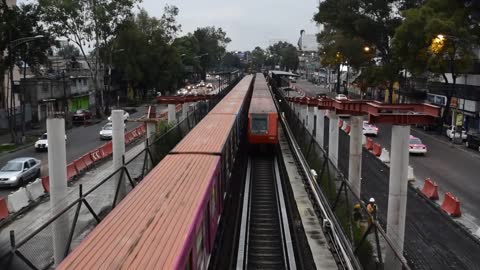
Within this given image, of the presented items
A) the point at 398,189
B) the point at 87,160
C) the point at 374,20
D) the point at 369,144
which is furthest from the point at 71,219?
the point at 374,20

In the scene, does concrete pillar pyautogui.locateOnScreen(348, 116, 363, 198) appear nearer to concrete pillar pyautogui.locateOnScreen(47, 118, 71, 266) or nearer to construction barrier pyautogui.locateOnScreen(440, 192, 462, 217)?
construction barrier pyautogui.locateOnScreen(440, 192, 462, 217)

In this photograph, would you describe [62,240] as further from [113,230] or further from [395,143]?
[395,143]

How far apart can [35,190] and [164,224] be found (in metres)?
14.9

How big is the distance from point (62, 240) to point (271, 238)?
6.88m

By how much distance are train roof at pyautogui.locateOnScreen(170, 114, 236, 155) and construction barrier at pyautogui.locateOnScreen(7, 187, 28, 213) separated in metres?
6.82

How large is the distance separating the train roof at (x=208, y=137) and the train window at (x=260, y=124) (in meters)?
3.78

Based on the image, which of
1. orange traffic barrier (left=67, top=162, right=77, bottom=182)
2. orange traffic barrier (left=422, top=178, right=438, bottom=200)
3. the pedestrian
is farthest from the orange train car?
the pedestrian

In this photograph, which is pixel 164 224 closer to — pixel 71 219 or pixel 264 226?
pixel 71 219

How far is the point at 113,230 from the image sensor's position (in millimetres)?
7879

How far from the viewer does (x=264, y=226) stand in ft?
56.3

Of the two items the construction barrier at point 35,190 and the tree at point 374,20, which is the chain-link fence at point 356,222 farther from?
the tree at point 374,20

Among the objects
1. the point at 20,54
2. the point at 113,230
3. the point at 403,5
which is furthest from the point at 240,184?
the point at 403,5

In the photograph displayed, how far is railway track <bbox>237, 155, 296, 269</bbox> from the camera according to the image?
45.4 feet

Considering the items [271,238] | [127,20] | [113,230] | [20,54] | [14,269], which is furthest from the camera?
[127,20]
